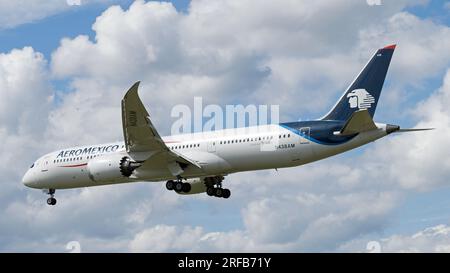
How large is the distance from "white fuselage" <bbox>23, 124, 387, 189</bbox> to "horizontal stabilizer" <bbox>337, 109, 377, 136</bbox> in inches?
20.8

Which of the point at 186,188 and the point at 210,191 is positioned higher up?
the point at 210,191

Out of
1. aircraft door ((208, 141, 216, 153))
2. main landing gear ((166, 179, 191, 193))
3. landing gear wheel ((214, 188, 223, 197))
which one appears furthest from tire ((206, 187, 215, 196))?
aircraft door ((208, 141, 216, 153))

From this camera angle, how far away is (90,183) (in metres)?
48.7

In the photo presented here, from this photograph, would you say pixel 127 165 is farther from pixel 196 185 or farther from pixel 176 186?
pixel 196 185

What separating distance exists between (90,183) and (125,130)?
7.09m

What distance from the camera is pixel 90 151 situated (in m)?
49.1

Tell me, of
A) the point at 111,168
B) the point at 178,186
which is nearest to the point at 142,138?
the point at 111,168

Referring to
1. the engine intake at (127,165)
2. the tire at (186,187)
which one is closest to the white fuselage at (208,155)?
the engine intake at (127,165)

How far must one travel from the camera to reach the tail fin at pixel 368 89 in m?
44.1

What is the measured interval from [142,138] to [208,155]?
4.06m

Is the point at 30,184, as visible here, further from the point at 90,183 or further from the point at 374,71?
the point at 374,71
